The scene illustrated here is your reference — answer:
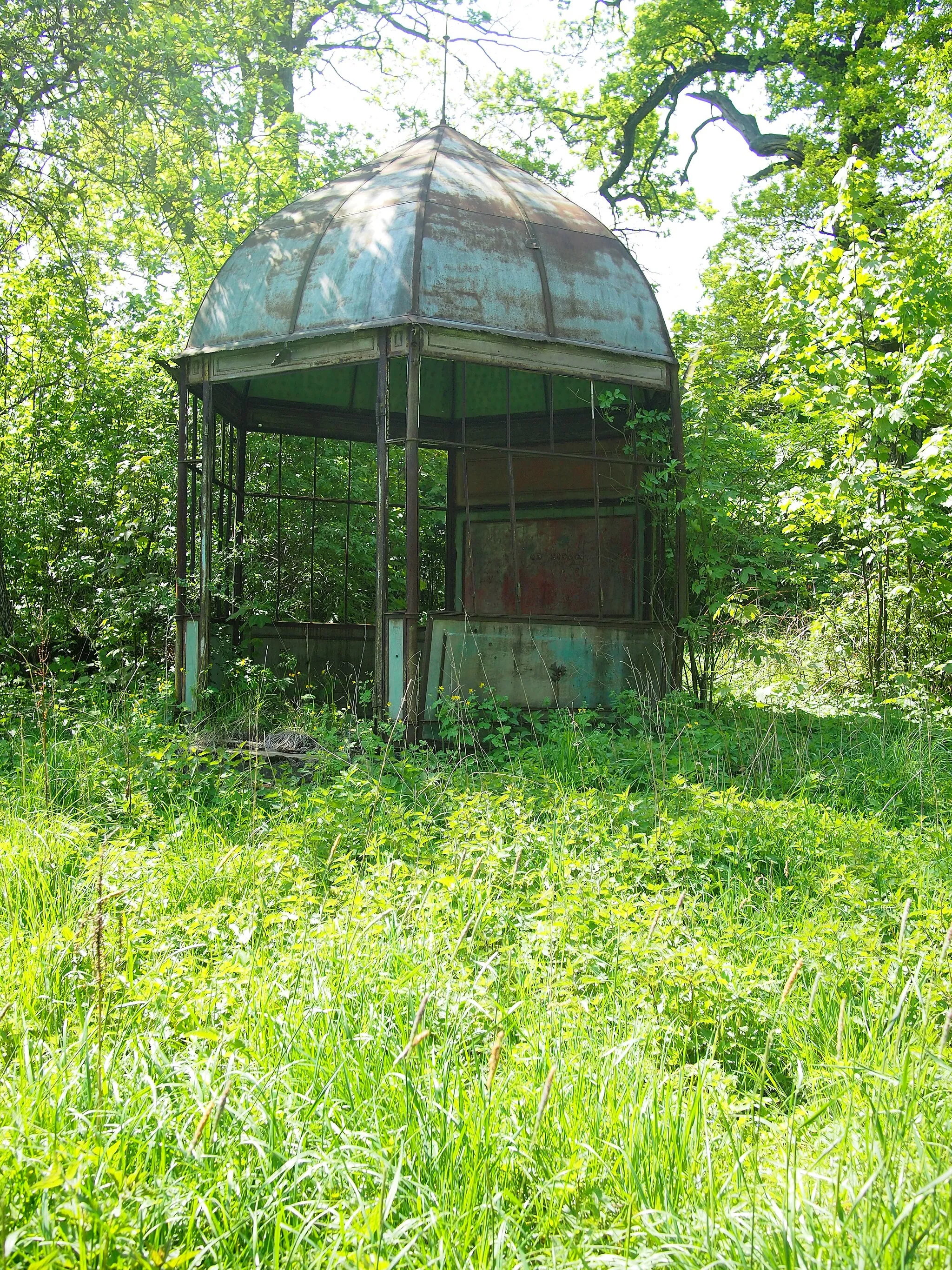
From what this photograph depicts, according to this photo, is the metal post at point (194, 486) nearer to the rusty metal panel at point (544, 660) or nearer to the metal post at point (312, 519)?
the metal post at point (312, 519)

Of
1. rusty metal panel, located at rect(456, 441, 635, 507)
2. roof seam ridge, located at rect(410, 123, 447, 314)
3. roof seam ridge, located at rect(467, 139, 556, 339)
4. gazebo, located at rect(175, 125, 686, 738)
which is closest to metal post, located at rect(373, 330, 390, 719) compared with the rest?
gazebo, located at rect(175, 125, 686, 738)

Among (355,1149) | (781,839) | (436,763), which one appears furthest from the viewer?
(436,763)

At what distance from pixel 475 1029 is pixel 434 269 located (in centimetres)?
662

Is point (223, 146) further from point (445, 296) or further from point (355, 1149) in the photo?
point (355, 1149)

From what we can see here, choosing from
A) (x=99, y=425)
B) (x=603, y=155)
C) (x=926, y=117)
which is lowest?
(x=99, y=425)

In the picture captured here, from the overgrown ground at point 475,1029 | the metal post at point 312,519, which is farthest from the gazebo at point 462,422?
the overgrown ground at point 475,1029

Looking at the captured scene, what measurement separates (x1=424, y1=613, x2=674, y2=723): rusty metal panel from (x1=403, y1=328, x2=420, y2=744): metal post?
0.17m

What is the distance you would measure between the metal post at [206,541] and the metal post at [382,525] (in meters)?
1.81

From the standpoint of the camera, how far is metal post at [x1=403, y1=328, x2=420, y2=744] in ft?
25.5

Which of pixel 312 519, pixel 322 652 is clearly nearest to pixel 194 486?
pixel 322 652

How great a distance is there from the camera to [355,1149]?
2.18m

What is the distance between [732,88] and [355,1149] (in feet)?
74.5

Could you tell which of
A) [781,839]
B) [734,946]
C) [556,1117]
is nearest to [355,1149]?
[556,1117]

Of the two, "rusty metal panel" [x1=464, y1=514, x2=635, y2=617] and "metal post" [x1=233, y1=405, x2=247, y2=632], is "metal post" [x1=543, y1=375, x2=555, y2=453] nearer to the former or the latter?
"rusty metal panel" [x1=464, y1=514, x2=635, y2=617]
